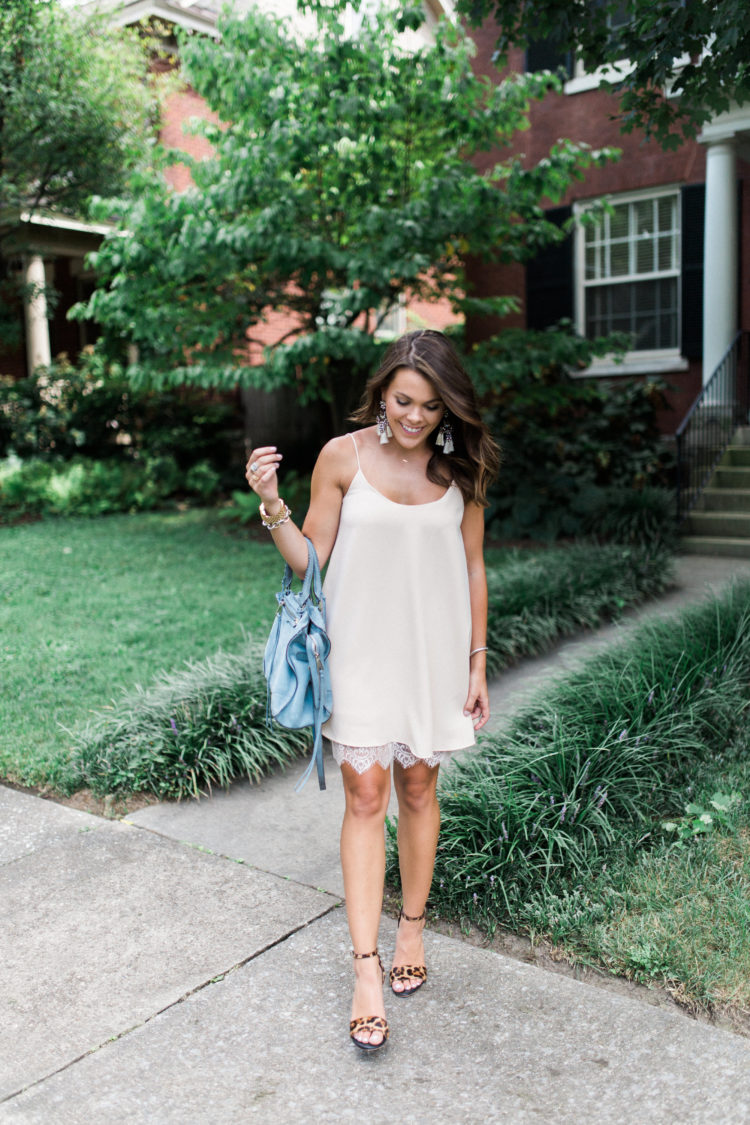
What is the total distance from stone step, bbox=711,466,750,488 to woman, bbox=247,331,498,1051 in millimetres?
8060

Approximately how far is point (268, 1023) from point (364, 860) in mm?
491

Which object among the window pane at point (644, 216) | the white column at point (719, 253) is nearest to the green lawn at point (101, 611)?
the white column at point (719, 253)

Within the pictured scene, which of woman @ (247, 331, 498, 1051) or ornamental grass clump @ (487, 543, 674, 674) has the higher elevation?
woman @ (247, 331, 498, 1051)

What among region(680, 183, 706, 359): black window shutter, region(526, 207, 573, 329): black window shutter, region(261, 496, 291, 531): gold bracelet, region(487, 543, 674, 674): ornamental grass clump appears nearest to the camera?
region(261, 496, 291, 531): gold bracelet

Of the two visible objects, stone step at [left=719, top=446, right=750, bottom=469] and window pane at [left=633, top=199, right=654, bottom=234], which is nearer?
stone step at [left=719, top=446, right=750, bottom=469]

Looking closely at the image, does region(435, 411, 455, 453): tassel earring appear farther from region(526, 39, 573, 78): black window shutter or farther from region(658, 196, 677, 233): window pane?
region(526, 39, 573, 78): black window shutter

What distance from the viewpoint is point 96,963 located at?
2816 mm

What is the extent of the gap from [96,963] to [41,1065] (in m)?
0.45

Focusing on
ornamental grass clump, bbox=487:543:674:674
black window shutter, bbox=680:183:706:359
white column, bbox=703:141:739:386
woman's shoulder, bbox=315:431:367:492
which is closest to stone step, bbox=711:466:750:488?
white column, bbox=703:141:739:386

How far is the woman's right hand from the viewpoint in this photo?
2.36m

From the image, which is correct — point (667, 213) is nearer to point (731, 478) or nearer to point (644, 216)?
point (644, 216)

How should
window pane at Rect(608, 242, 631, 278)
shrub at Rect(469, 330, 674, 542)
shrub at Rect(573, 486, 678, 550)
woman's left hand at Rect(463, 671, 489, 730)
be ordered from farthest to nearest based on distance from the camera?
1. window pane at Rect(608, 242, 631, 278)
2. shrub at Rect(469, 330, 674, 542)
3. shrub at Rect(573, 486, 678, 550)
4. woman's left hand at Rect(463, 671, 489, 730)

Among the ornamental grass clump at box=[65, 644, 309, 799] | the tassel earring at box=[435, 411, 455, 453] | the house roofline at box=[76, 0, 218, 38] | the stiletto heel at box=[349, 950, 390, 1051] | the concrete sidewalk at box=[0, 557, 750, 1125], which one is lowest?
the concrete sidewalk at box=[0, 557, 750, 1125]

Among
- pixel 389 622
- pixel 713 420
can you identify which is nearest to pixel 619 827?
pixel 389 622
